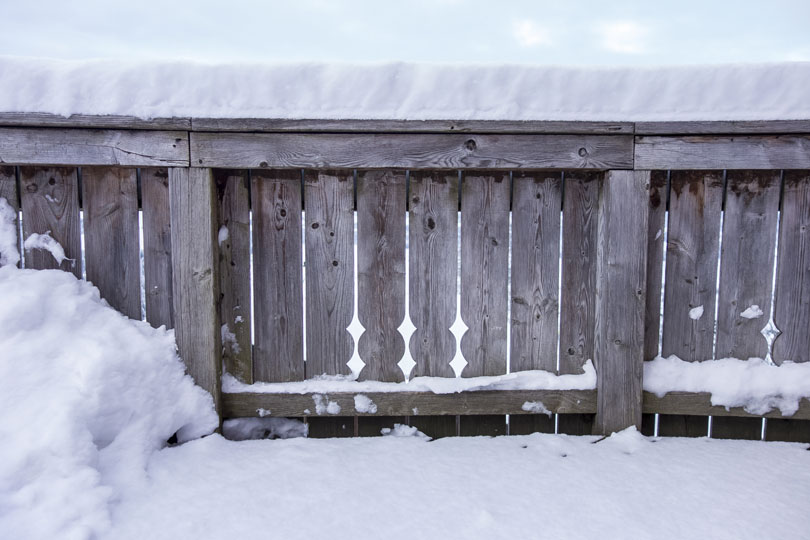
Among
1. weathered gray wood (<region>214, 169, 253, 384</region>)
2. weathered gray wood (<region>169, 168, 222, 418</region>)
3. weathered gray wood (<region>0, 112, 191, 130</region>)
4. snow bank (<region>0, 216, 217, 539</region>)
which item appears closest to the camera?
snow bank (<region>0, 216, 217, 539</region>)

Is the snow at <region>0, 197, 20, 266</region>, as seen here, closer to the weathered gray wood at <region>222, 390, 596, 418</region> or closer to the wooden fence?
the wooden fence

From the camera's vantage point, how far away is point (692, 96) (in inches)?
77.5

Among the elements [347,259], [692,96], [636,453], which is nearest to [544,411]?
[636,453]

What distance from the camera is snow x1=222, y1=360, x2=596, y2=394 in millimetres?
2139

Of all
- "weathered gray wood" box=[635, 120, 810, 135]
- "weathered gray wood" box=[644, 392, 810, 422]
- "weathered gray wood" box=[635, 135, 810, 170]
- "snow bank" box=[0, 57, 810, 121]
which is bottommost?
"weathered gray wood" box=[644, 392, 810, 422]

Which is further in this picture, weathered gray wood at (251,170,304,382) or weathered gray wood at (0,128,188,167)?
weathered gray wood at (251,170,304,382)

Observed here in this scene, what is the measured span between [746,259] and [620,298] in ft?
2.05

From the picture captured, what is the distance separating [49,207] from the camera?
6.75ft

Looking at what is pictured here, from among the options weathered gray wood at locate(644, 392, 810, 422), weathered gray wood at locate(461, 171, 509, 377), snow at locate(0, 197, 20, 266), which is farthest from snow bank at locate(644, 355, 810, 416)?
snow at locate(0, 197, 20, 266)

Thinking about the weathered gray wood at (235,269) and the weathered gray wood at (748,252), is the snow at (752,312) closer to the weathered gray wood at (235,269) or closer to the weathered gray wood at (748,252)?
the weathered gray wood at (748,252)

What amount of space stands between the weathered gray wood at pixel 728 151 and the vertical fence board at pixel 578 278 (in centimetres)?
23

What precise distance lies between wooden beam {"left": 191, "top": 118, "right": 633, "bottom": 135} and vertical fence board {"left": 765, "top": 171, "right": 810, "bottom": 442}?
0.84 metres

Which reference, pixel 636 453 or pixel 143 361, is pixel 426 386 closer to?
pixel 636 453

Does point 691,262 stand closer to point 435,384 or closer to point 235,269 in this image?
point 435,384
